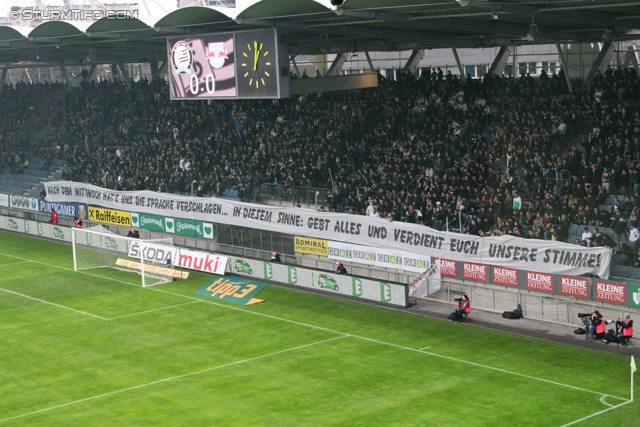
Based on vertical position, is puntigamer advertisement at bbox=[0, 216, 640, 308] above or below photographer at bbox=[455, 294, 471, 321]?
above

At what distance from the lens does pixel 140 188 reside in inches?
1897

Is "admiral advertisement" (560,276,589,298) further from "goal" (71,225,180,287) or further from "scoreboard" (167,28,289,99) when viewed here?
"goal" (71,225,180,287)

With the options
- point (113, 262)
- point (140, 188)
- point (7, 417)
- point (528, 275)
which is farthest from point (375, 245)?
point (140, 188)

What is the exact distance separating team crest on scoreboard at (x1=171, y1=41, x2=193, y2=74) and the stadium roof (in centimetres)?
87

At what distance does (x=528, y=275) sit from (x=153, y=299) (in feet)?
45.9

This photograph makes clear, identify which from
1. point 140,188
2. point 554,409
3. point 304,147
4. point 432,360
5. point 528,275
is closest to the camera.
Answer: point 554,409

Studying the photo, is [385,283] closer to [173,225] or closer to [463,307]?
[463,307]

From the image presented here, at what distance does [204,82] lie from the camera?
1444 inches

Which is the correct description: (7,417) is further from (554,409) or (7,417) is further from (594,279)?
(594,279)

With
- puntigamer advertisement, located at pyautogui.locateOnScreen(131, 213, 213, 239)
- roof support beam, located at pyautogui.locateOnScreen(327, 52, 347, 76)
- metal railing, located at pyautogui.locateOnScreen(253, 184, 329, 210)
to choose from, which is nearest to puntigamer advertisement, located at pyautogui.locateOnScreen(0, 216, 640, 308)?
puntigamer advertisement, located at pyautogui.locateOnScreen(131, 213, 213, 239)

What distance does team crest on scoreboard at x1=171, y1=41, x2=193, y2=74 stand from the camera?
37.0m

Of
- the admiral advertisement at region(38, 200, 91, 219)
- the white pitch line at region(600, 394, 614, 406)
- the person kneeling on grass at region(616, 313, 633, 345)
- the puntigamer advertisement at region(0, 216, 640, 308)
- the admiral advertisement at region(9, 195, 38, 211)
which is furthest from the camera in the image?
the admiral advertisement at region(9, 195, 38, 211)

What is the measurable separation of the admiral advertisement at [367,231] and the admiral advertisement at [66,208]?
0.54 meters

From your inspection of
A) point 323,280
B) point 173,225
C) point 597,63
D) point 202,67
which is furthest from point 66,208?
point 597,63
